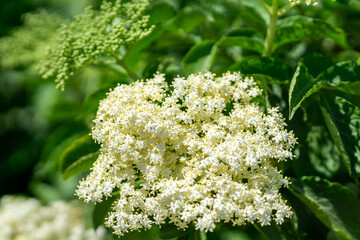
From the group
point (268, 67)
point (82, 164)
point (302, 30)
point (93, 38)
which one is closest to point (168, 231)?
point (82, 164)

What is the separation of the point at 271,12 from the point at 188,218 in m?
0.89

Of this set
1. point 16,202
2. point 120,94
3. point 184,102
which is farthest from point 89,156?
point 16,202

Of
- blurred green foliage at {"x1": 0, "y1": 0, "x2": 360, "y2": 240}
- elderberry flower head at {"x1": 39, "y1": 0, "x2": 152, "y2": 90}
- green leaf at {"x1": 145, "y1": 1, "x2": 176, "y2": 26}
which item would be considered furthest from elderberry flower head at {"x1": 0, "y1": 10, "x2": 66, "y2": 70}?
green leaf at {"x1": 145, "y1": 1, "x2": 176, "y2": 26}

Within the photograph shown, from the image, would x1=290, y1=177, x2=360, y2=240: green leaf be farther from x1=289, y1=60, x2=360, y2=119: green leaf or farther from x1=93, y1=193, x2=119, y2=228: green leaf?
x1=93, y1=193, x2=119, y2=228: green leaf

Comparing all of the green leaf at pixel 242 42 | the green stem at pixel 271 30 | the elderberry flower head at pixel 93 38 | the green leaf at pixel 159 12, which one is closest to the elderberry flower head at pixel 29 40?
the elderberry flower head at pixel 93 38

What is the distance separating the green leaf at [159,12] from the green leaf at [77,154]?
602mm

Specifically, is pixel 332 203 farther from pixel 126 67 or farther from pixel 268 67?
pixel 126 67

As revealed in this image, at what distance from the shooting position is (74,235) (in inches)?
97.0

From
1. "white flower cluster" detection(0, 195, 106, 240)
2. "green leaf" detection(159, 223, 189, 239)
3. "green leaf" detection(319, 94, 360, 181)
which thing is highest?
"green leaf" detection(319, 94, 360, 181)

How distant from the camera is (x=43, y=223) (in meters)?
2.63

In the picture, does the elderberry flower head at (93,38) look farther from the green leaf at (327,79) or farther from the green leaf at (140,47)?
the green leaf at (327,79)

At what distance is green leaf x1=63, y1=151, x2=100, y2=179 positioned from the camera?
1401 mm

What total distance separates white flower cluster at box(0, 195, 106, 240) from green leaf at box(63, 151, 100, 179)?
1.14 meters

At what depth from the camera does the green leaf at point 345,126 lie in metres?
1.22
